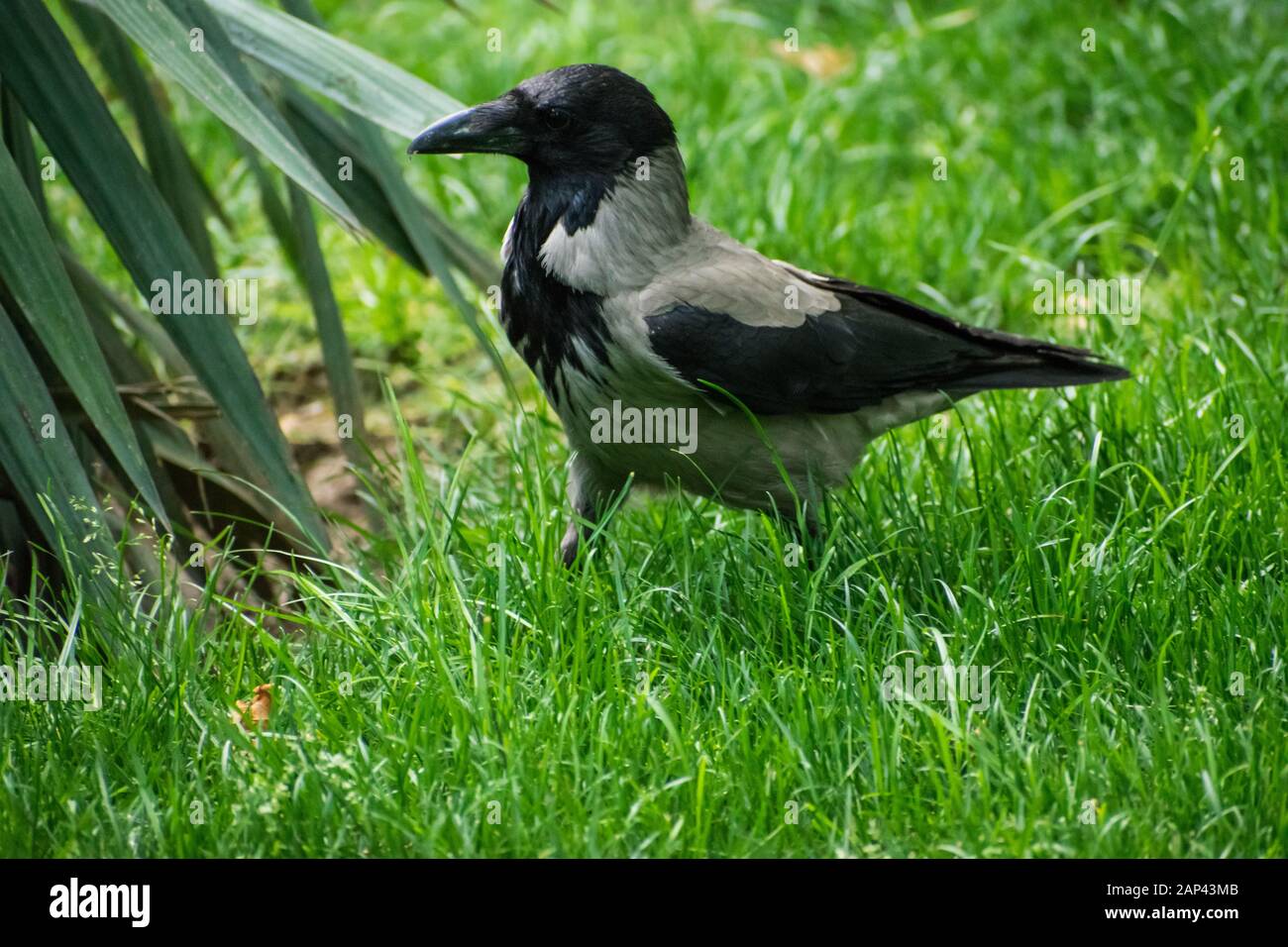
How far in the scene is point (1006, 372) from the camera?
146 inches

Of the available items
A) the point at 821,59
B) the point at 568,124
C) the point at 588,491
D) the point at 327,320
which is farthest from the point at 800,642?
the point at 821,59

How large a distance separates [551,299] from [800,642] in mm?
901

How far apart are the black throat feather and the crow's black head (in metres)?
0.05

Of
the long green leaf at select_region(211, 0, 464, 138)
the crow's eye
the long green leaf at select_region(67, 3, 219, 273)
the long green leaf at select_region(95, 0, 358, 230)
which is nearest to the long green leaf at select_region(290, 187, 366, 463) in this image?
the long green leaf at select_region(67, 3, 219, 273)

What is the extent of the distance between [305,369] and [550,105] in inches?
81.7

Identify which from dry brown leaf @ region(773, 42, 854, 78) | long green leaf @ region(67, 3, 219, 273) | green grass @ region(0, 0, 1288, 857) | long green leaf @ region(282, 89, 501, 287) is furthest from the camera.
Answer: dry brown leaf @ region(773, 42, 854, 78)

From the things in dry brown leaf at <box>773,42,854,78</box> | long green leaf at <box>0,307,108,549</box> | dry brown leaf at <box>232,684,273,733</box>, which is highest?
dry brown leaf at <box>773,42,854,78</box>

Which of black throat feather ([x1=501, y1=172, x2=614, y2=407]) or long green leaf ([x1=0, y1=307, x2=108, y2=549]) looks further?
black throat feather ([x1=501, y1=172, x2=614, y2=407])

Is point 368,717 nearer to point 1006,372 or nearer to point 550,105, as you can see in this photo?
point 550,105

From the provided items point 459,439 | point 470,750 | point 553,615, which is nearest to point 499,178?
point 459,439

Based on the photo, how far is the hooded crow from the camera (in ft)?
10.9

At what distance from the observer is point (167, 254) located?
10.6 feet

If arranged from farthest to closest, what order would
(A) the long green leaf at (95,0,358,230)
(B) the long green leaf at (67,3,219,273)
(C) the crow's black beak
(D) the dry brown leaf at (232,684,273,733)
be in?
(B) the long green leaf at (67,3,219,273) → (C) the crow's black beak → (D) the dry brown leaf at (232,684,273,733) → (A) the long green leaf at (95,0,358,230)

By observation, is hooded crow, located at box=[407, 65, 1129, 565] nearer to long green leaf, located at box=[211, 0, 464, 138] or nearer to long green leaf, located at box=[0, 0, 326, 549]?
long green leaf, located at box=[211, 0, 464, 138]
